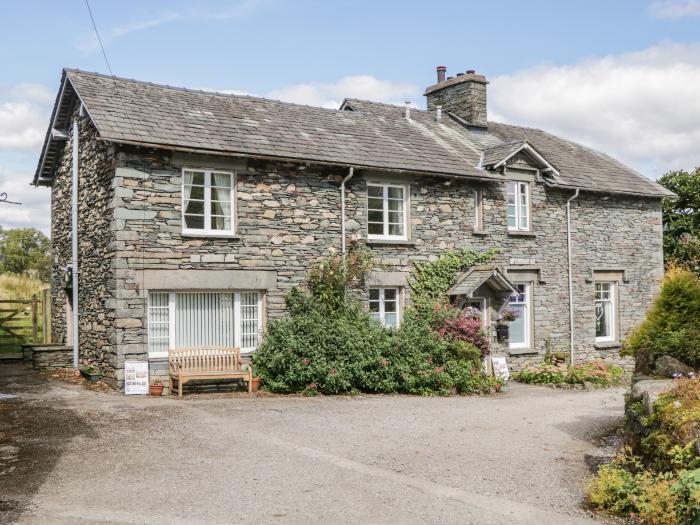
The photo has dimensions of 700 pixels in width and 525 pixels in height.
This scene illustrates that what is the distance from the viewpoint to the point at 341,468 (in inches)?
353

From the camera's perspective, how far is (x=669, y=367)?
10.3 meters

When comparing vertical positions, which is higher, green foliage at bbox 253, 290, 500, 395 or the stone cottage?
Result: the stone cottage

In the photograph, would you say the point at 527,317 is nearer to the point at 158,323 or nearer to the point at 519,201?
the point at 519,201

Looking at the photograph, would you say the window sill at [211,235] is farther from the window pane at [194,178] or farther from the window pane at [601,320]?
the window pane at [601,320]

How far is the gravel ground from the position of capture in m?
7.28

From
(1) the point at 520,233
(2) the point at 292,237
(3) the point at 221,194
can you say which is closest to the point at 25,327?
(3) the point at 221,194

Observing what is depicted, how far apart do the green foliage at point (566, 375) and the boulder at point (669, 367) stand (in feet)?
29.1

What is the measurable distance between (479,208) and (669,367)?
10.1m

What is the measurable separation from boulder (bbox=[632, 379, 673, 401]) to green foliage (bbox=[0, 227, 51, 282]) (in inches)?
1702

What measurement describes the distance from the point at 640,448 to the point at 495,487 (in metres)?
1.91

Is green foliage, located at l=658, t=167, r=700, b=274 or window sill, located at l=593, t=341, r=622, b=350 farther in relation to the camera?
green foliage, located at l=658, t=167, r=700, b=274

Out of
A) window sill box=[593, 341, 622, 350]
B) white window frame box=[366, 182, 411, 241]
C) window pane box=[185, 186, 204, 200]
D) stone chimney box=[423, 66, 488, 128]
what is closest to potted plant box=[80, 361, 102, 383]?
window pane box=[185, 186, 204, 200]

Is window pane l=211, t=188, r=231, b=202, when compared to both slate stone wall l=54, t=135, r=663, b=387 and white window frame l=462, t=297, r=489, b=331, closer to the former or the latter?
slate stone wall l=54, t=135, r=663, b=387

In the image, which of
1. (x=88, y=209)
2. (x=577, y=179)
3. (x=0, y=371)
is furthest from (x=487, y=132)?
(x=0, y=371)
